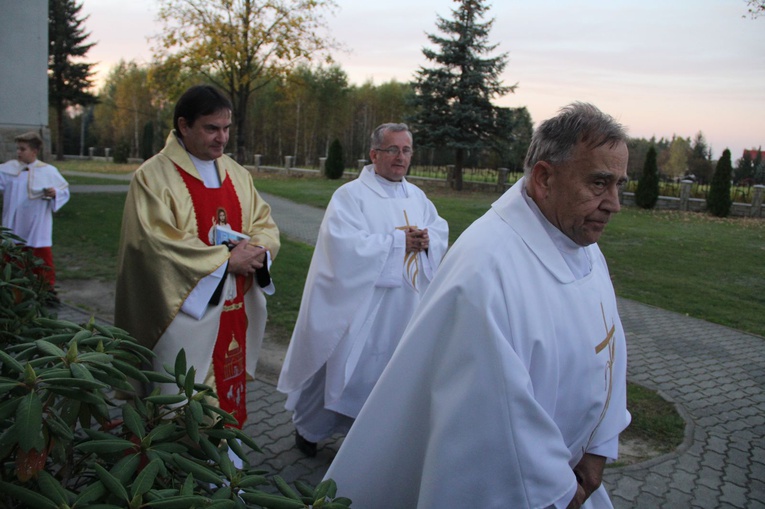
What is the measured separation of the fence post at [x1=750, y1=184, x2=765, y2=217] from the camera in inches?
860

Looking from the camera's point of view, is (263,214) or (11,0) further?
(11,0)

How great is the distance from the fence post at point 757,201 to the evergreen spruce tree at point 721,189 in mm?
763

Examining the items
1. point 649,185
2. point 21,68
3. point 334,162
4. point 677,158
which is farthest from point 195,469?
point 677,158

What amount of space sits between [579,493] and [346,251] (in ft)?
8.04

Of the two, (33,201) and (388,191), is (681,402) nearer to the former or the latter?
(388,191)

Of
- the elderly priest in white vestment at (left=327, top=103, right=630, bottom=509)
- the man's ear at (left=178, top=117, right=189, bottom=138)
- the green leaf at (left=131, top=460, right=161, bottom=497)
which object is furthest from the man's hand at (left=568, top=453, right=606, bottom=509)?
the man's ear at (left=178, top=117, right=189, bottom=138)

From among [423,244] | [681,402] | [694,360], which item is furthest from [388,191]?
[694,360]

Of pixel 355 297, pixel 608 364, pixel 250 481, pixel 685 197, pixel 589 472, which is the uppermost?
pixel 685 197

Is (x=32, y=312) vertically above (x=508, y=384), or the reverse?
(x=508, y=384)

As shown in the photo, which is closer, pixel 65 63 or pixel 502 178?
pixel 502 178

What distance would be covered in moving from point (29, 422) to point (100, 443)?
0.20 meters

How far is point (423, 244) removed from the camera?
4.20 metres

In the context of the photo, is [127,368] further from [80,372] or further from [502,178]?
[502,178]

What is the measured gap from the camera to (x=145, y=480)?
3.86ft
